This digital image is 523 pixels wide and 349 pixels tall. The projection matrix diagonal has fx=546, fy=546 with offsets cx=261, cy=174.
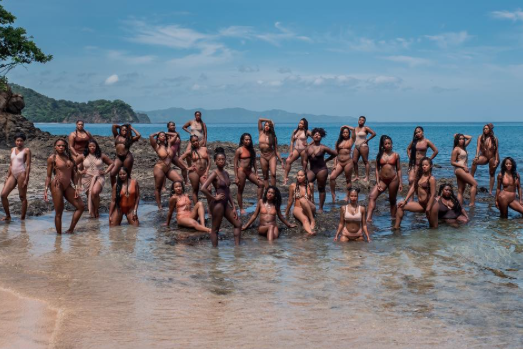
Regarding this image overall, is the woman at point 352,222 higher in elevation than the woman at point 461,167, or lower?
lower

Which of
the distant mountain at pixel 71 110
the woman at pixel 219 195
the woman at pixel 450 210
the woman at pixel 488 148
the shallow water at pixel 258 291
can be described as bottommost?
the shallow water at pixel 258 291

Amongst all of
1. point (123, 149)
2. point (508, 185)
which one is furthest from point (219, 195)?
point (508, 185)

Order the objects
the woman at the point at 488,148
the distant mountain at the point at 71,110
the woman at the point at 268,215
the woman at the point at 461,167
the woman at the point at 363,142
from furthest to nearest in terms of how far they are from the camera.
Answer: the distant mountain at the point at 71,110 < the woman at the point at 363,142 < the woman at the point at 488,148 < the woman at the point at 461,167 < the woman at the point at 268,215

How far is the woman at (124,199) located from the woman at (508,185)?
26.4 ft

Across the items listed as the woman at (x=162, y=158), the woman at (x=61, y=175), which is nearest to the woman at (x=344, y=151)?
the woman at (x=162, y=158)

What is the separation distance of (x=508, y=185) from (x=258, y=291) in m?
7.59

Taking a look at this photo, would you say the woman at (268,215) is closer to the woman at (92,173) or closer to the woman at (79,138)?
the woman at (92,173)

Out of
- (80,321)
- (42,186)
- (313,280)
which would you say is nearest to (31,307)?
(80,321)

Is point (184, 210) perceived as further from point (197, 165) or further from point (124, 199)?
point (197, 165)

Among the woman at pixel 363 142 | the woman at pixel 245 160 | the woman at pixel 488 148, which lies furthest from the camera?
the woman at pixel 363 142

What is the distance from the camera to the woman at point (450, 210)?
12109mm

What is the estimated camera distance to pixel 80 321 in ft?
19.8

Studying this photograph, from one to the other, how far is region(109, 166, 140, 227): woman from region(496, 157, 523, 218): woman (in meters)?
8.04

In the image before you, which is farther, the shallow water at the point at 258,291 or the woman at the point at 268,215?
the woman at the point at 268,215
